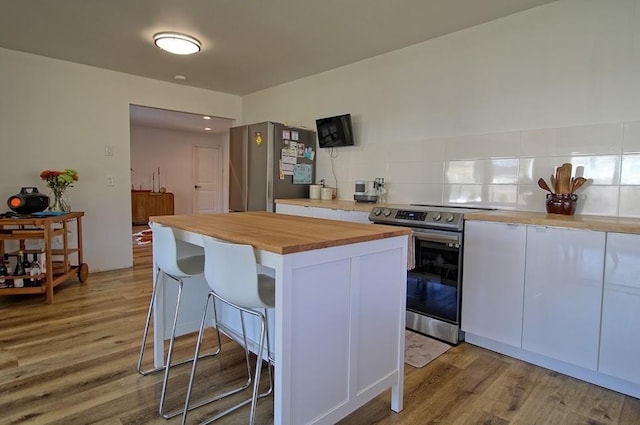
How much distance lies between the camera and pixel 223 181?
9.48 meters

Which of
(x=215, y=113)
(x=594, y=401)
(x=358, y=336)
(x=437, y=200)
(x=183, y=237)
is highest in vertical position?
(x=215, y=113)

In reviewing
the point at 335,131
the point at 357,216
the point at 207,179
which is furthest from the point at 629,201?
the point at 207,179

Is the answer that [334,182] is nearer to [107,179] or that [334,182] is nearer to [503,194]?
[503,194]

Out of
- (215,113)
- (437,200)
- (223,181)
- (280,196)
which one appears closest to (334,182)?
(280,196)

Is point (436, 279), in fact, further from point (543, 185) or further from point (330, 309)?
point (330, 309)

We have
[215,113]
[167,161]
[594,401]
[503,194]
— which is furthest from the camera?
[167,161]

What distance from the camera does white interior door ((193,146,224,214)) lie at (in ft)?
30.0

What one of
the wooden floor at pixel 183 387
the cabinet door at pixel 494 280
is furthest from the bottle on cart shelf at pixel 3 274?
the cabinet door at pixel 494 280

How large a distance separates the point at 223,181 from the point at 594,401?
870cm

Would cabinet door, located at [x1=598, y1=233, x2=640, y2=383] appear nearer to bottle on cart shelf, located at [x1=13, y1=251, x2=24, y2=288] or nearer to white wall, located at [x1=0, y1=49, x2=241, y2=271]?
bottle on cart shelf, located at [x1=13, y1=251, x2=24, y2=288]

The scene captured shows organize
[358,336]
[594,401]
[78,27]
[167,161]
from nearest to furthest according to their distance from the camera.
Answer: [358,336]
[594,401]
[78,27]
[167,161]

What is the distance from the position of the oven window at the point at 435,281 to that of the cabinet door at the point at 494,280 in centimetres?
7

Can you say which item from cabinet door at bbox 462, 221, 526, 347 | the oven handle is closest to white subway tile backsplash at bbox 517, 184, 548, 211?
cabinet door at bbox 462, 221, 526, 347

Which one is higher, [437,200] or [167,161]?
[167,161]
